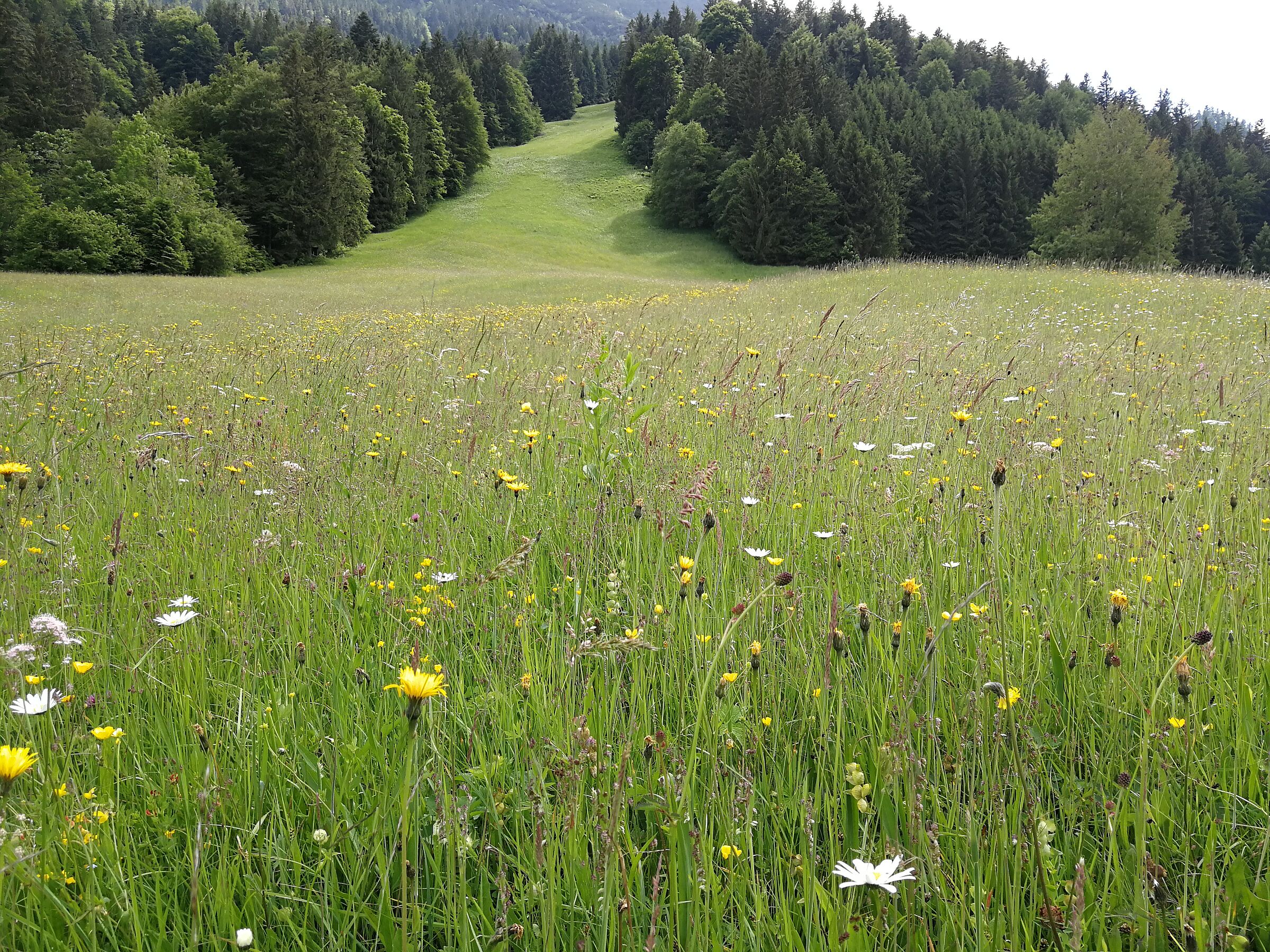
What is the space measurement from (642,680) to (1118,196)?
139ft

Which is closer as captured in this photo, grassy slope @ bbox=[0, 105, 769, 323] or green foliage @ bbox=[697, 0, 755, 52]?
grassy slope @ bbox=[0, 105, 769, 323]

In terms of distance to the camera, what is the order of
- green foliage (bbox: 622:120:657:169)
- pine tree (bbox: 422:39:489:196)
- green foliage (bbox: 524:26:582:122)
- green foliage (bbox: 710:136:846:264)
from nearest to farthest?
green foliage (bbox: 710:136:846:264) → pine tree (bbox: 422:39:489:196) → green foliage (bbox: 622:120:657:169) → green foliage (bbox: 524:26:582:122)

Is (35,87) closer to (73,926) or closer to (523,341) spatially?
(523,341)

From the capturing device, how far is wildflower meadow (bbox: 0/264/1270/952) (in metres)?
1.19

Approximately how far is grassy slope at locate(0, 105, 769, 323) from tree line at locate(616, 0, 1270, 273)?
3.70m

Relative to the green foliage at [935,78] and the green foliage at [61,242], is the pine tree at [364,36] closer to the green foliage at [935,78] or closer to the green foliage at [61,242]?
the green foliage at [61,242]

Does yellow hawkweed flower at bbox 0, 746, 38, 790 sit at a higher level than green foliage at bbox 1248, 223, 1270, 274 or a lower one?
lower

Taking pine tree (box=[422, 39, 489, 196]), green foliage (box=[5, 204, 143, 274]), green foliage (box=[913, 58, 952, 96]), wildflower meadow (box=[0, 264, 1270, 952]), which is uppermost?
green foliage (box=[913, 58, 952, 96])

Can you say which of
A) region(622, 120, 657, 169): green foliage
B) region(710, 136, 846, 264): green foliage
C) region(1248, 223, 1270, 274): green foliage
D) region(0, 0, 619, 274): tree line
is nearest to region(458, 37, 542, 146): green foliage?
region(0, 0, 619, 274): tree line

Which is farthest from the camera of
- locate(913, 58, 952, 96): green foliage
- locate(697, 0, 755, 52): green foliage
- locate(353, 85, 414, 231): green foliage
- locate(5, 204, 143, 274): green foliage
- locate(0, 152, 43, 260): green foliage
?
locate(697, 0, 755, 52): green foliage

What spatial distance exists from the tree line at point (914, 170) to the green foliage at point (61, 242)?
29613mm

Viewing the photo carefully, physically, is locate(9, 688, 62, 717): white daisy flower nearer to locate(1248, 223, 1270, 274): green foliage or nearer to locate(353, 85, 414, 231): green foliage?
locate(353, 85, 414, 231): green foliage

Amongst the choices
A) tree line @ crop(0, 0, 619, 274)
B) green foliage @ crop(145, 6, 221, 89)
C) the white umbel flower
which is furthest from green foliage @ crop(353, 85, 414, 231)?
the white umbel flower

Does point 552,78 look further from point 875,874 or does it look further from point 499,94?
point 875,874
